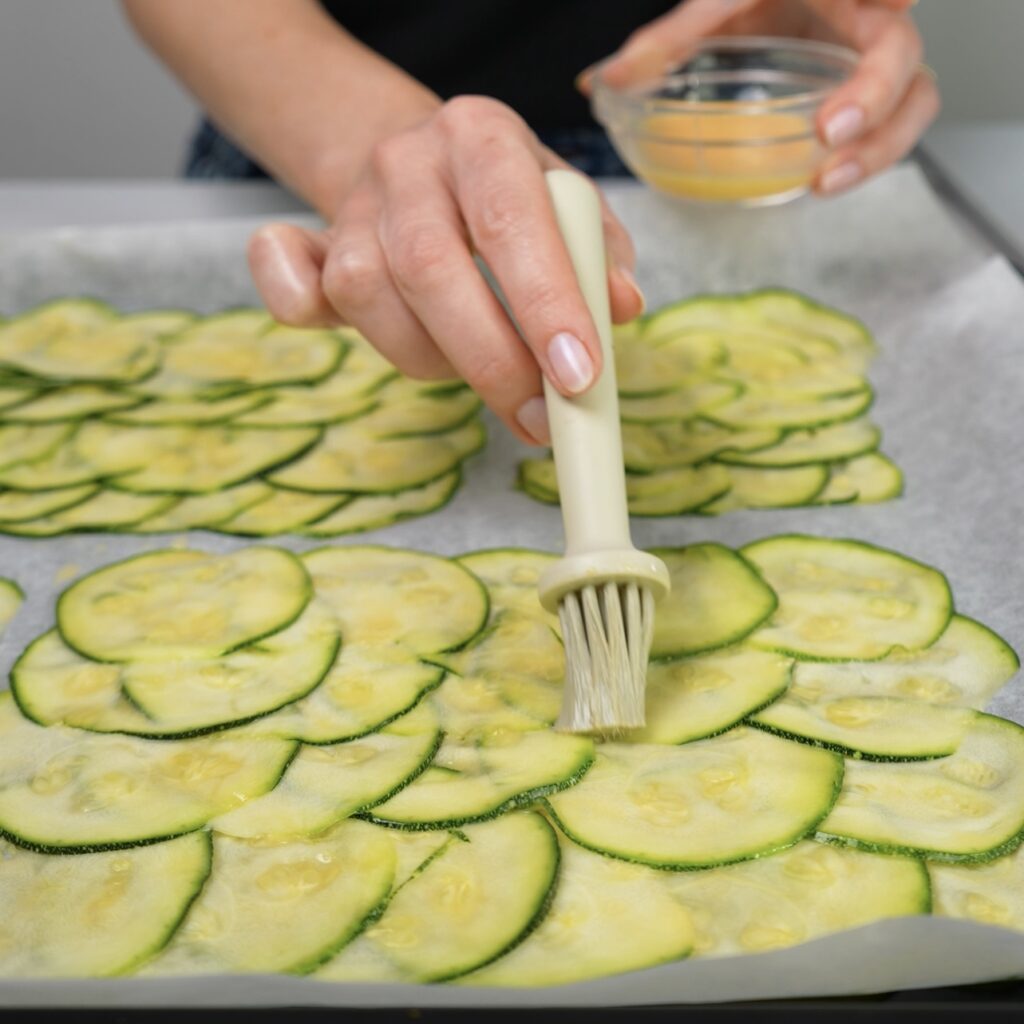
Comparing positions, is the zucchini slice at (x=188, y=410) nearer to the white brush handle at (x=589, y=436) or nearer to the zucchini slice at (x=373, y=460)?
the zucchini slice at (x=373, y=460)

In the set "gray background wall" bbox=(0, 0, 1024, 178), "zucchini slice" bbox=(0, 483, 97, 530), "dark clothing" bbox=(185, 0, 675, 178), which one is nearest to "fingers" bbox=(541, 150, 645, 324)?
"zucchini slice" bbox=(0, 483, 97, 530)

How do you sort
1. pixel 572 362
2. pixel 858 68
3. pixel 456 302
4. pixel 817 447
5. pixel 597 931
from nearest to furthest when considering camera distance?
pixel 597 931 < pixel 572 362 < pixel 456 302 < pixel 817 447 < pixel 858 68

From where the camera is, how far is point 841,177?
209cm

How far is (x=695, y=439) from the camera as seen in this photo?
190 centimetres

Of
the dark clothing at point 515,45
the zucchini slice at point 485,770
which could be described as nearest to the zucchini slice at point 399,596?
the zucchini slice at point 485,770

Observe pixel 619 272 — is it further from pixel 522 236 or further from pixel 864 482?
pixel 864 482

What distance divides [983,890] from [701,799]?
25 centimetres

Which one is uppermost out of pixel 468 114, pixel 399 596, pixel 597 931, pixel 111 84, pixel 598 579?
pixel 468 114

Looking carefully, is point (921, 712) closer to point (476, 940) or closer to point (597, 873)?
point (597, 873)

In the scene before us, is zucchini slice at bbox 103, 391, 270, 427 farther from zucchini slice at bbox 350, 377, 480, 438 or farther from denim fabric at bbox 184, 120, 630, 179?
denim fabric at bbox 184, 120, 630, 179

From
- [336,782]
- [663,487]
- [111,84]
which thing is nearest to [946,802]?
[336,782]

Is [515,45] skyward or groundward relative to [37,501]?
skyward

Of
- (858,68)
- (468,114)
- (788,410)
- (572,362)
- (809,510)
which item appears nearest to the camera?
(572,362)

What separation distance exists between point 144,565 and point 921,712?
37.2 inches
